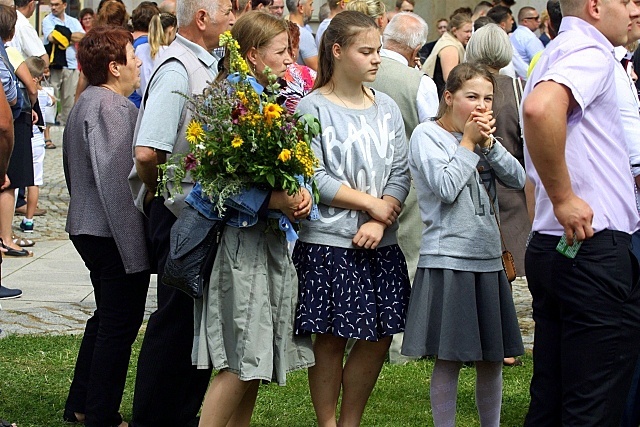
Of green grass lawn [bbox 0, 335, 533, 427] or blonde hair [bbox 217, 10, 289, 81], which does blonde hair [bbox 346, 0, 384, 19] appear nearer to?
Answer: green grass lawn [bbox 0, 335, 533, 427]

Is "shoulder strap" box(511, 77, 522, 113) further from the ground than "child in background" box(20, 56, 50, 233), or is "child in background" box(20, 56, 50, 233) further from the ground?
"shoulder strap" box(511, 77, 522, 113)

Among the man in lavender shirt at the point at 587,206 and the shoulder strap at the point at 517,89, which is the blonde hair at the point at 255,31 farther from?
the shoulder strap at the point at 517,89

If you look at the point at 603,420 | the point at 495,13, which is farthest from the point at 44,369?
the point at 495,13

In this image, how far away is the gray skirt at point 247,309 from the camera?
4.46 meters

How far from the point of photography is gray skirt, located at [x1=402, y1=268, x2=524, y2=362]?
4.73 meters

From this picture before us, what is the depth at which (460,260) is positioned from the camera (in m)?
4.79

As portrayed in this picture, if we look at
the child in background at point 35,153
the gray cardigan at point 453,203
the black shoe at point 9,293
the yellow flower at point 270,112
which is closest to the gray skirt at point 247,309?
the yellow flower at point 270,112

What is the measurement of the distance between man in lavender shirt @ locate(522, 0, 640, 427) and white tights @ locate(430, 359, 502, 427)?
3.13 feet

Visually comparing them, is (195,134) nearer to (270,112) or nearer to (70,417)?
(270,112)

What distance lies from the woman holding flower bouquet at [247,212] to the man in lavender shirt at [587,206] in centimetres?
104

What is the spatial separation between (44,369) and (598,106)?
395 centimetres

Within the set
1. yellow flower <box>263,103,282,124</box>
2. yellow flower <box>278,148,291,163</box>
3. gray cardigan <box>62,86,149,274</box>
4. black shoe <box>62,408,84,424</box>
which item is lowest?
black shoe <box>62,408,84,424</box>

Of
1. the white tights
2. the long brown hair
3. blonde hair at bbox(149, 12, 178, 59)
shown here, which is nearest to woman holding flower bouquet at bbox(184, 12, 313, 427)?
the long brown hair

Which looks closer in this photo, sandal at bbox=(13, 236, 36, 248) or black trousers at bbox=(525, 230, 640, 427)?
black trousers at bbox=(525, 230, 640, 427)
